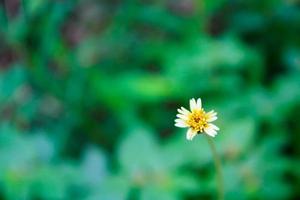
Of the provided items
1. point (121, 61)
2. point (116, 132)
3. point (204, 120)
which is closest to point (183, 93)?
point (116, 132)

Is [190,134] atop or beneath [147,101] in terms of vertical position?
beneath

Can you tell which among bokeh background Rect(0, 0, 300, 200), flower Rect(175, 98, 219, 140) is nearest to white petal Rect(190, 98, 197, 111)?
flower Rect(175, 98, 219, 140)

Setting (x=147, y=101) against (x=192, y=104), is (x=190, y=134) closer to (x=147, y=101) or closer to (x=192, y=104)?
(x=192, y=104)

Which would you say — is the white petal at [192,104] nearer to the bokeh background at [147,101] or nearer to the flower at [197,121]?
the flower at [197,121]

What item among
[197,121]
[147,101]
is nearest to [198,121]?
[197,121]

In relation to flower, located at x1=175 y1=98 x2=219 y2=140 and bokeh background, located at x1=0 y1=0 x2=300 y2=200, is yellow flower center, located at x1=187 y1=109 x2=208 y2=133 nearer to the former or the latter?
flower, located at x1=175 y1=98 x2=219 y2=140

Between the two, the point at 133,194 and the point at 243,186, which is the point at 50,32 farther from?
the point at 243,186
